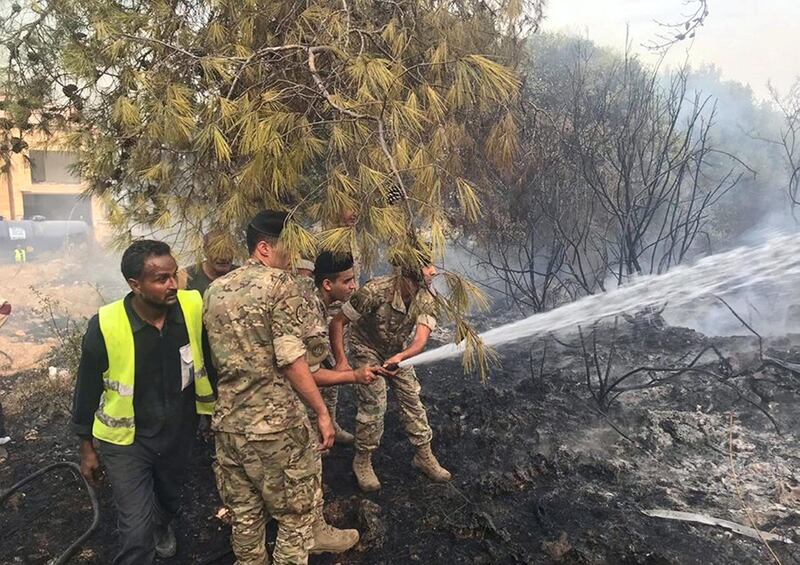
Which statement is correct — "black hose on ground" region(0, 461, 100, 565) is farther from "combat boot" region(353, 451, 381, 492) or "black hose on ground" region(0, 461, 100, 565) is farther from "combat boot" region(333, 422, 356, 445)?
"combat boot" region(333, 422, 356, 445)

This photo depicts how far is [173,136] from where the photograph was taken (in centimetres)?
268

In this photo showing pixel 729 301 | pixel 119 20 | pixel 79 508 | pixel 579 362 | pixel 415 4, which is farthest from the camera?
pixel 729 301

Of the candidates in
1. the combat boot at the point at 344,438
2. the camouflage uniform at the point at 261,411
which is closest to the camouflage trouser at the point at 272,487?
the camouflage uniform at the point at 261,411

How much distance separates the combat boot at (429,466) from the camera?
11.0 feet

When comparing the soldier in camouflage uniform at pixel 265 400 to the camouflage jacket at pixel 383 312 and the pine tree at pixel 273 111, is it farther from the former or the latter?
the camouflage jacket at pixel 383 312

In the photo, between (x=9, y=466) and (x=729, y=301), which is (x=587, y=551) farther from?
(x=729, y=301)

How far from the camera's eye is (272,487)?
221 centimetres

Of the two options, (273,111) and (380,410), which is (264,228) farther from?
(380,410)

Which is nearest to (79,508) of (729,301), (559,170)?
(559,170)

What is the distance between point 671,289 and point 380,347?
4610mm

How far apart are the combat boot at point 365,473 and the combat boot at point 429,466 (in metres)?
0.30

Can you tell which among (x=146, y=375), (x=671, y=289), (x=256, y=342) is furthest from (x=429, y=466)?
(x=671, y=289)

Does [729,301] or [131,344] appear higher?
[131,344]

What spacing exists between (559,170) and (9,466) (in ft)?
18.1
